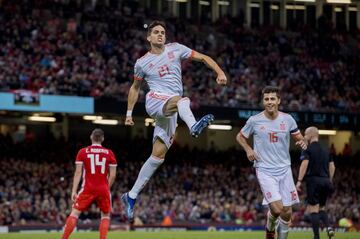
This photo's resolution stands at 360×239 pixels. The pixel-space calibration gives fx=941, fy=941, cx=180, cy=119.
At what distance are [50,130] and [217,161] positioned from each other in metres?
7.72

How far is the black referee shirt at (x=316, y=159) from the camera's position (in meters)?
18.6

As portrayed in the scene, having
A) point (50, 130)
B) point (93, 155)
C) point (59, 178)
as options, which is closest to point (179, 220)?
point (59, 178)

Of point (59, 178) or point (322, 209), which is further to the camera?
point (59, 178)

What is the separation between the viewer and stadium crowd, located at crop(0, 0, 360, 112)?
118 feet

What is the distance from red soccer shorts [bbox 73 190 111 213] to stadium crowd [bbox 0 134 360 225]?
15.8 metres

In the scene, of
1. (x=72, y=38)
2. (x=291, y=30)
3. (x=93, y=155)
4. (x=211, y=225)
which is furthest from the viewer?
(x=291, y=30)

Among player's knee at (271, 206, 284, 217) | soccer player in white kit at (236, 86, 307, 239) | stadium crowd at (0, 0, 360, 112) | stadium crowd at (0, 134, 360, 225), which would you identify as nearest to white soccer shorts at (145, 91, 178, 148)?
soccer player in white kit at (236, 86, 307, 239)

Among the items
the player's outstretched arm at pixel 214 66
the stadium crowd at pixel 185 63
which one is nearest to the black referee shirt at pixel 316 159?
the player's outstretched arm at pixel 214 66

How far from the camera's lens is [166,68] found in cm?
1463

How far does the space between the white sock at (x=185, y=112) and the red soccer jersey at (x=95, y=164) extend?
3.09m

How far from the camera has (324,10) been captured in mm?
51969

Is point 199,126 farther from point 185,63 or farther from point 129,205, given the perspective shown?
point 185,63

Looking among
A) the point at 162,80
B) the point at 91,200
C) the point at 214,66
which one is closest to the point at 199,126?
the point at 214,66

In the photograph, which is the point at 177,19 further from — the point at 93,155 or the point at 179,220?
the point at 93,155
